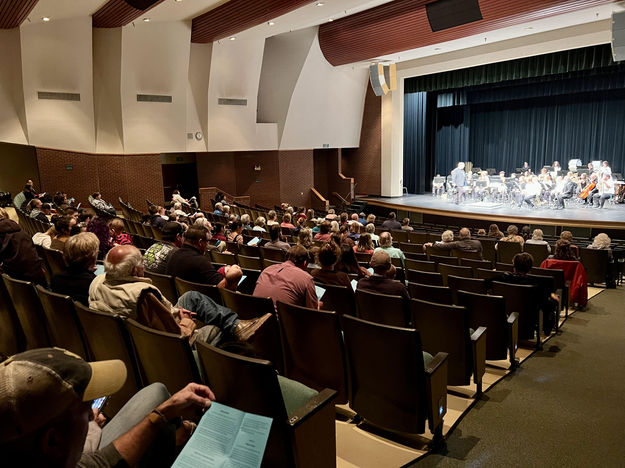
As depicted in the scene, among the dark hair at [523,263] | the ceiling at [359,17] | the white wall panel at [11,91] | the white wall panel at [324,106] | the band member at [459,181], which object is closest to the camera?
the dark hair at [523,263]

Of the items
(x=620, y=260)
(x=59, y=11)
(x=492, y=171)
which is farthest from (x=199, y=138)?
(x=620, y=260)

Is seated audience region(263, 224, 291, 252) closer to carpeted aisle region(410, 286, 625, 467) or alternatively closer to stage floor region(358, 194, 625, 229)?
carpeted aisle region(410, 286, 625, 467)

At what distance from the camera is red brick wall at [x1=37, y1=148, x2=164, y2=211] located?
44.1ft

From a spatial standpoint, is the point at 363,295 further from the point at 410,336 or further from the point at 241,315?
the point at 410,336

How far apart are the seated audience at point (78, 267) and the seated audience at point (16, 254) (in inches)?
56.4

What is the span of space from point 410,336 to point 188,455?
138cm

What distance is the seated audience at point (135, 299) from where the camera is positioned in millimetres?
2555

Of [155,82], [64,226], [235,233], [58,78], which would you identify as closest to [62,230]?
[64,226]

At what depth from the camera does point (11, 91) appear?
40.9 ft

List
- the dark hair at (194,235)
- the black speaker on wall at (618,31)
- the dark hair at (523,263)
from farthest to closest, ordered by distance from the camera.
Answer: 1. the black speaker on wall at (618,31)
2. the dark hair at (523,263)
3. the dark hair at (194,235)

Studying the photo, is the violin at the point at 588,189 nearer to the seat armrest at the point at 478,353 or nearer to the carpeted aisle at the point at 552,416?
the carpeted aisle at the point at 552,416

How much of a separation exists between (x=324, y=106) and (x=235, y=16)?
6269mm

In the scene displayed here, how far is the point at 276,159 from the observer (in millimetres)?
17984

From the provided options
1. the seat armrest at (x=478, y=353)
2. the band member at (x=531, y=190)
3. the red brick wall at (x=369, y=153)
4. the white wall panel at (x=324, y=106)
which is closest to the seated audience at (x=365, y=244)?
the seat armrest at (x=478, y=353)
